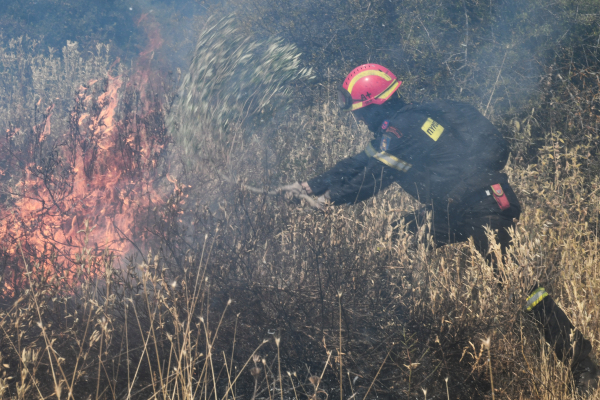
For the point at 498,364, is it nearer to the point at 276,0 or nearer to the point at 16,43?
the point at 276,0

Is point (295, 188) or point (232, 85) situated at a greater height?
point (232, 85)

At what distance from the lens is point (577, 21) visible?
4996mm

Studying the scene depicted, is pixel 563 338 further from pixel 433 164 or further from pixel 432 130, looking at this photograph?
pixel 432 130

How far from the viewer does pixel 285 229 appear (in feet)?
12.4

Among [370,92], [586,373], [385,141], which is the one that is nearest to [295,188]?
[385,141]

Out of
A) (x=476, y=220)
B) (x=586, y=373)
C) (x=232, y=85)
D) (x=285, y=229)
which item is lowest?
(x=586, y=373)

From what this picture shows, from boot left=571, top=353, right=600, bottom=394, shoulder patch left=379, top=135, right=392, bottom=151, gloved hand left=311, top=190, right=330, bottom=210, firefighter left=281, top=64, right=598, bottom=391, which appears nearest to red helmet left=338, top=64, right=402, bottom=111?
firefighter left=281, top=64, right=598, bottom=391

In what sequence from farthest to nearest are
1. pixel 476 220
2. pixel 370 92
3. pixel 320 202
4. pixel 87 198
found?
1. pixel 87 198
2. pixel 370 92
3. pixel 320 202
4. pixel 476 220

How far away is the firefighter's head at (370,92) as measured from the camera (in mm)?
3582

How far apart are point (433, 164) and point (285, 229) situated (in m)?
1.37

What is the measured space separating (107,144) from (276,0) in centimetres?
344

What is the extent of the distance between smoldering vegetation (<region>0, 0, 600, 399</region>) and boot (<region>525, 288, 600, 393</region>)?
0.09 metres

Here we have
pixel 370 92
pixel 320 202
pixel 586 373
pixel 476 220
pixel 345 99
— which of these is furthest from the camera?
pixel 345 99

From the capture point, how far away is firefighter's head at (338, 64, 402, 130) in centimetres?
358
